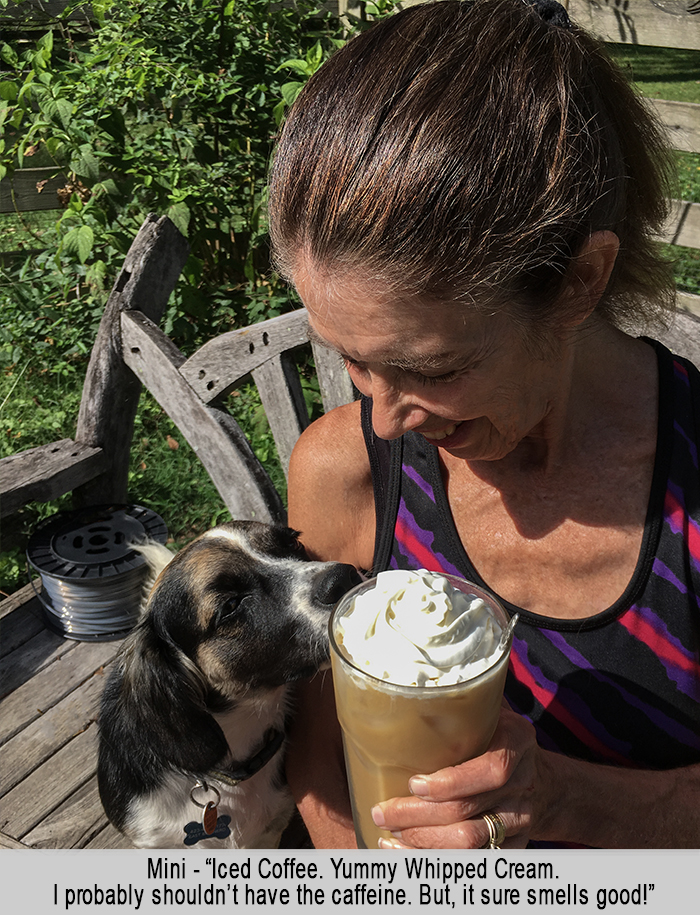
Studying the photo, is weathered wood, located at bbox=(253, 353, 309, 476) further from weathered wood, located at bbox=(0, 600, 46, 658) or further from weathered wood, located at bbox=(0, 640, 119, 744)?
weathered wood, located at bbox=(0, 600, 46, 658)

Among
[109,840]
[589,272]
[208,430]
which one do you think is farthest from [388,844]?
[208,430]

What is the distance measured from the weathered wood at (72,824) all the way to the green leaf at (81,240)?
2129mm

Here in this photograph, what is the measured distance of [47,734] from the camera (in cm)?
233

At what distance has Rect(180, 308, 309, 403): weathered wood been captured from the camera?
2.36 metres

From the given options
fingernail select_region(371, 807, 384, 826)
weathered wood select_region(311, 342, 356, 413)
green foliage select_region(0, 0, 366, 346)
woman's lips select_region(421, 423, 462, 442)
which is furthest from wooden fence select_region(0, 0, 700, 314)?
fingernail select_region(371, 807, 384, 826)

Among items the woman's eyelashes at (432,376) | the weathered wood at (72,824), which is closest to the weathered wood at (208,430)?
the weathered wood at (72,824)

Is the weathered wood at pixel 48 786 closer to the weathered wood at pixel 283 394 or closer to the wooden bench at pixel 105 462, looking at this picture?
the wooden bench at pixel 105 462

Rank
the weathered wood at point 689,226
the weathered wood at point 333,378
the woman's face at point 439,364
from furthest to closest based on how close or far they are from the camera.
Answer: the weathered wood at point 689,226
the weathered wood at point 333,378
the woman's face at point 439,364

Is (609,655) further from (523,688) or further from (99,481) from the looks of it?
(99,481)

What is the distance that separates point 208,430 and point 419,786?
166 cm

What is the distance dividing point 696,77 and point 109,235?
10.4m

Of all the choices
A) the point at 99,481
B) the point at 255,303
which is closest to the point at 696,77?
the point at 255,303

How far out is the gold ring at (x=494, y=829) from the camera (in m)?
1.06

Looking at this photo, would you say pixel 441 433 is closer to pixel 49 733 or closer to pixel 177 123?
pixel 49 733
